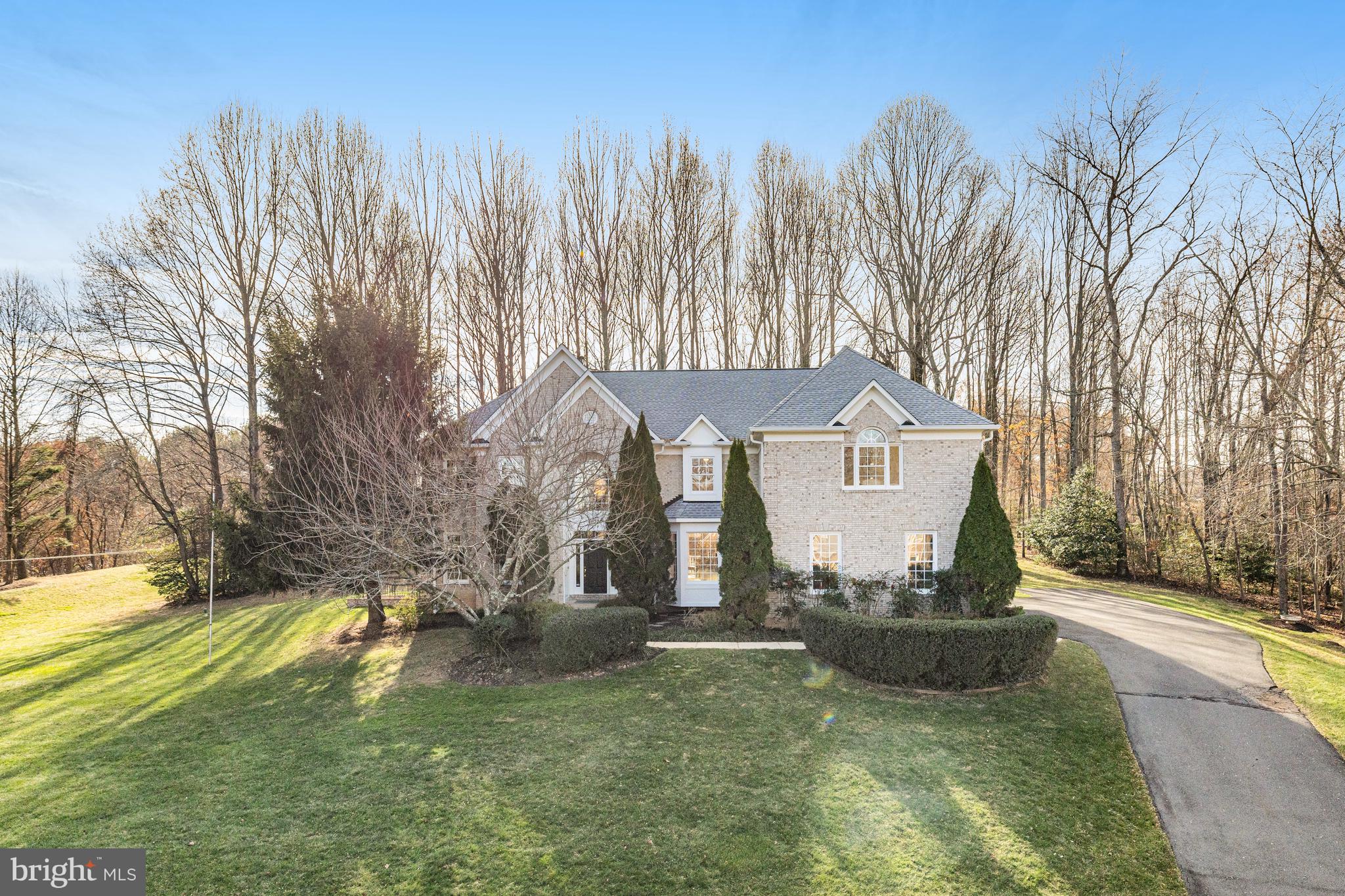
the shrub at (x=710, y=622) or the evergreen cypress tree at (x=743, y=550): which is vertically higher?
the evergreen cypress tree at (x=743, y=550)

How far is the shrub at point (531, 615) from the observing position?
14.1 metres

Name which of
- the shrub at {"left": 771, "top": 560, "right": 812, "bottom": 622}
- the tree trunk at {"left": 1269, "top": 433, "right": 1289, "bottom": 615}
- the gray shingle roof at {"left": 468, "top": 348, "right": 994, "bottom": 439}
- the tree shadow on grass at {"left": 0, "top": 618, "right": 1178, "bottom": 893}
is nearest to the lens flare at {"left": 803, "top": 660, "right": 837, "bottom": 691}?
the tree shadow on grass at {"left": 0, "top": 618, "right": 1178, "bottom": 893}

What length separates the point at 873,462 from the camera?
17875mm

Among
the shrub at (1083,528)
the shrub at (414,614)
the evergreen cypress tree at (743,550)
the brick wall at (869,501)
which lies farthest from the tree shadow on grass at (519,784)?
the shrub at (1083,528)

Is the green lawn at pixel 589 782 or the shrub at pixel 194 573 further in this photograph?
the shrub at pixel 194 573

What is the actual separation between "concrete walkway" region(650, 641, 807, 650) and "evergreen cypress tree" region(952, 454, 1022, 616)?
5.28 m

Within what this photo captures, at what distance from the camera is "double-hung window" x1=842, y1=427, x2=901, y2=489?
17781mm

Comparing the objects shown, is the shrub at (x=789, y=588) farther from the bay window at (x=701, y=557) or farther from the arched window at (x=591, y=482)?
the arched window at (x=591, y=482)

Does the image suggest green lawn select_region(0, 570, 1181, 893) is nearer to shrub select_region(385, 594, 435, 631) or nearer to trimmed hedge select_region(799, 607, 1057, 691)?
trimmed hedge select_region(799, 607, 1057, 691)

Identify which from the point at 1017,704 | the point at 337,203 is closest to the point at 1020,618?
the point at 1017,704

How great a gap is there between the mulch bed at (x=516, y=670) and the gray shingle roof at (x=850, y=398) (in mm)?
8729

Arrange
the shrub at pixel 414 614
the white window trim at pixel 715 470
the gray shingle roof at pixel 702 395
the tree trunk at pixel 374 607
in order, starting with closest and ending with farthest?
the tree trunk at pixel 374 607 → the shrub at pixel 414 614 → the white window trim at pixel 715 470 → the gray shingle roof at pixel 702 395

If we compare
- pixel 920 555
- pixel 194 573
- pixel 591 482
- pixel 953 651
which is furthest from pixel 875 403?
pixel 194 573

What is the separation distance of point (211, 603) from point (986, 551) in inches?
835
